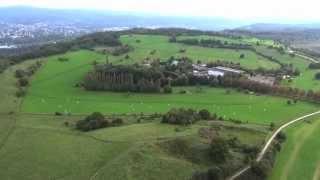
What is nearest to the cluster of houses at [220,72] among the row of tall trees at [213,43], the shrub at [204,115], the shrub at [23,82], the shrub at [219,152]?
the shrub at [204,115]

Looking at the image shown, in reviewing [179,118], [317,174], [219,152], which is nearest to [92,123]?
[179,118]

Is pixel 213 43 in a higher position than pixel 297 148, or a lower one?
higher

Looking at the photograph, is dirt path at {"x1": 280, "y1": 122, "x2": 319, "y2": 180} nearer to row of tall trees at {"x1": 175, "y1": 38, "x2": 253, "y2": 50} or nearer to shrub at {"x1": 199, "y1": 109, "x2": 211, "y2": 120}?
shrub at {"x1": 199, "y1": 109, "x2": 211, "y2": 120}

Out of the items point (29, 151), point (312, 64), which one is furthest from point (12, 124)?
point (312, 64)

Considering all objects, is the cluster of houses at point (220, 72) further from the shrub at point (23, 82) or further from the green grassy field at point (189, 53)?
the shrub at point (23, 82)

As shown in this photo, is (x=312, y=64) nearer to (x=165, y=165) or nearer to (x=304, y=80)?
(x=304, y=80)

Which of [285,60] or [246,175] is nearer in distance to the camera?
[246,175]

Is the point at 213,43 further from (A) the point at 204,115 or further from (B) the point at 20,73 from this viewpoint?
(A) the point at 204,115

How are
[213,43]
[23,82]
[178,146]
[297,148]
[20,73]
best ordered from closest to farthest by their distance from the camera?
[178,146] → [297,148] → [23,82] → [20,73] → [213,43]
